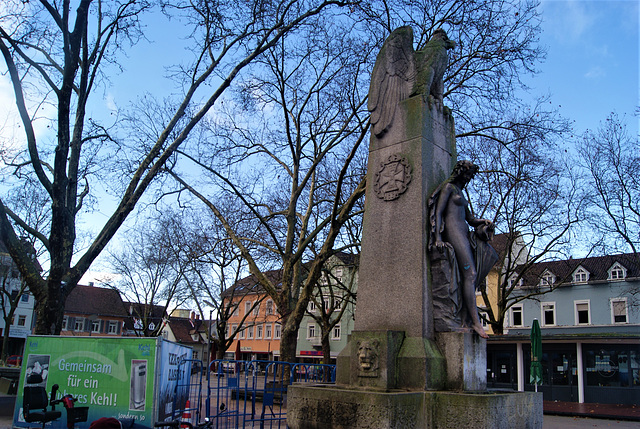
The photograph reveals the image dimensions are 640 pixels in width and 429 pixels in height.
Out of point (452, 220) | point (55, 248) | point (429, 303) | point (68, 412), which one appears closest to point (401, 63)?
point (452, 220)

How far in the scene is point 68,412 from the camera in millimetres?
7707

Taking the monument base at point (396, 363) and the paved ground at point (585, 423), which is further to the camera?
the paved ground at point (585, 423)

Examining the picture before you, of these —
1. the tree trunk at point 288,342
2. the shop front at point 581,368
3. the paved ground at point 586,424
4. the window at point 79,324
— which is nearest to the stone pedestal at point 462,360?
the paved ground at point 586,424

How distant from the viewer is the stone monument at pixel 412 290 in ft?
17.5

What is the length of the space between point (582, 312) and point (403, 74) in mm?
37939

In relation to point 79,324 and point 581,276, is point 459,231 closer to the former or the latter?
point 581,276

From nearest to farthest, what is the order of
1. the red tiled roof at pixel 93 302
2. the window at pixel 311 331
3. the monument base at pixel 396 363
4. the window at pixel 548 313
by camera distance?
the monument base at pixel 396 363 < the window at pixel 548 313 < the window at pixel 311 331 < the red tiled roof at pixel 93 302

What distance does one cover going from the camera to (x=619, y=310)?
123 feet

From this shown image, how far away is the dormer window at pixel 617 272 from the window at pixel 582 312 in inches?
100

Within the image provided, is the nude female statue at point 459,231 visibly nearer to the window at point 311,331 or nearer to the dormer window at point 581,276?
the dormer window at point 581,276

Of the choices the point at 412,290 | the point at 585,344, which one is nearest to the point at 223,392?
the point at 412,290

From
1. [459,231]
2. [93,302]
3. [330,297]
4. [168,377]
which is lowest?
[168,377]

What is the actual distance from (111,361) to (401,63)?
6.13 m

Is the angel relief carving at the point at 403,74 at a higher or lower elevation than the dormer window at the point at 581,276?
lower
